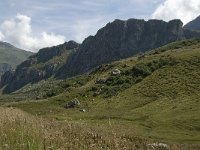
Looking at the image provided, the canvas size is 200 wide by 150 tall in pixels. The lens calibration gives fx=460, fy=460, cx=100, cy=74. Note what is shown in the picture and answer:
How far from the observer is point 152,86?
114 metres

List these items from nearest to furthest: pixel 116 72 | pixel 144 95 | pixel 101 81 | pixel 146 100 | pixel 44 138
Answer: pixel 44 138, pixel 146 100, pixel 144 95, pixel 101 81, pixel 116 72

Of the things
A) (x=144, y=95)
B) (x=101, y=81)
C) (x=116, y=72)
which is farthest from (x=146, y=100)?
(x=116, y=72)

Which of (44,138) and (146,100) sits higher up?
(146,100)

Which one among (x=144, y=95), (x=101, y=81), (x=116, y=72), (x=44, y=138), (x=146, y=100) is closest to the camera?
(x=44, y=138)

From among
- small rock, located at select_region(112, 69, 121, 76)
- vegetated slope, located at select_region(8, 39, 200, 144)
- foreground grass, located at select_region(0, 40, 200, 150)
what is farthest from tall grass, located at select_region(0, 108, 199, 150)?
small rock, located at select_region(112, 69, 121, 76)

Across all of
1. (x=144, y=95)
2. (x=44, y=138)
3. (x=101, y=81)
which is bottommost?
(x=44, y=138)

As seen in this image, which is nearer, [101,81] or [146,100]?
[146,100]

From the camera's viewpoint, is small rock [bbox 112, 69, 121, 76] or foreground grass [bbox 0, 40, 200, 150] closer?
foreground grass [bbox 0, 40, 200, 150]

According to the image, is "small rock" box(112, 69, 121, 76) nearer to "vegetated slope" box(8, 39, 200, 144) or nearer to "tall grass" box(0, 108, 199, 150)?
"vegetated slope" box(8, 39, 200, 144)

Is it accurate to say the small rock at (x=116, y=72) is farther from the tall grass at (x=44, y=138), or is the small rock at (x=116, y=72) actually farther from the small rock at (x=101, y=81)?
the tall grass at (x=44, y=138)

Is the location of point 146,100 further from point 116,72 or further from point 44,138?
point 44,138

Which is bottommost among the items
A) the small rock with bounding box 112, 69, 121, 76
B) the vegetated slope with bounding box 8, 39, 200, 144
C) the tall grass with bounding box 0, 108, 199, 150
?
the tall grass with bounding box 0, 108, 199, 150

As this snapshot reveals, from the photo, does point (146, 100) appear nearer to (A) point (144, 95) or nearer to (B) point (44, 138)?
(A) point (144, 95)

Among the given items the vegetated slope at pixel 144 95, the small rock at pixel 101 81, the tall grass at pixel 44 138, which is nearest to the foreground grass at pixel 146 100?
the vegetated slope at pixel 144 95
